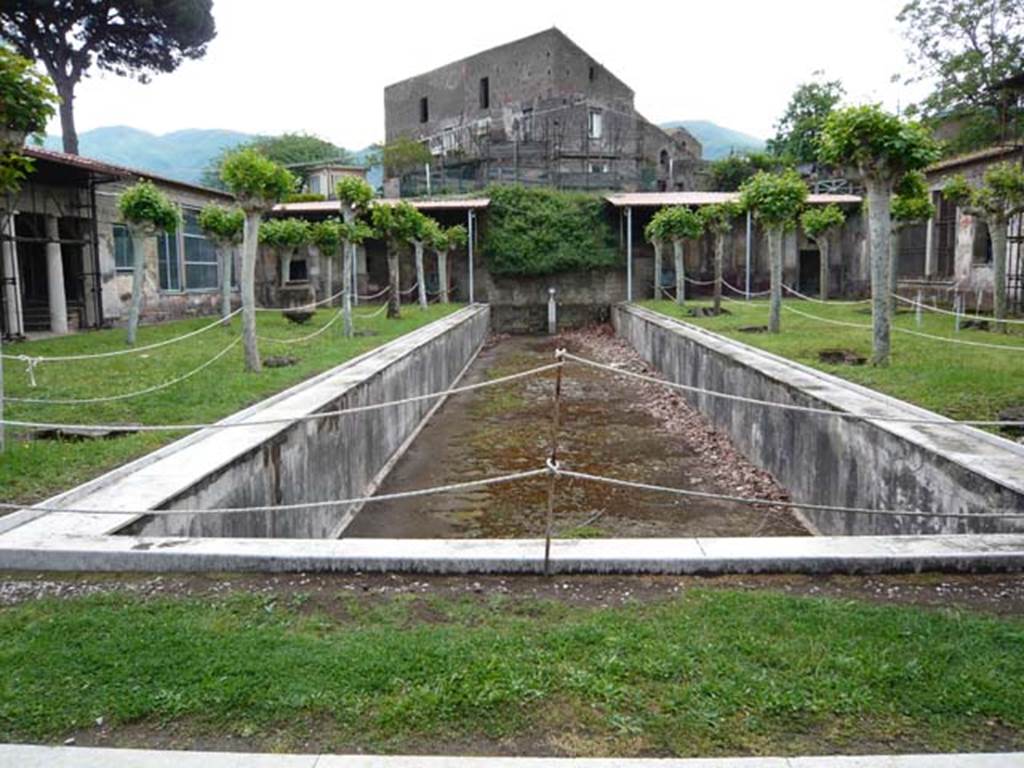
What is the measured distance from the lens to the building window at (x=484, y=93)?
44.2 m

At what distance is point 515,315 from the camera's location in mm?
30984

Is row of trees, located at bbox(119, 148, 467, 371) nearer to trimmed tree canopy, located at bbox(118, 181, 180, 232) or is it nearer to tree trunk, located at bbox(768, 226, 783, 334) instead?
trimmed tree canopy, located at bbox(118, 181, 180, 232)

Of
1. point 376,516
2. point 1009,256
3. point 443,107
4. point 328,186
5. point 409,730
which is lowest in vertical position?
point 376,516

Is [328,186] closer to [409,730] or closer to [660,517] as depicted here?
[660,517]

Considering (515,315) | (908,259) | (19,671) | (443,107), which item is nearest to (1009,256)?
(908,259)

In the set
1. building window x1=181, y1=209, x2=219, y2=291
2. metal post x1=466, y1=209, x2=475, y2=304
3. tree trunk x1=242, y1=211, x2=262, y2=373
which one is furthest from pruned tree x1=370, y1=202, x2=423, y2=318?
tree trunk x1=242, y1=211, x2=262, y2=373

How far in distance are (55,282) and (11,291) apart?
1.60m

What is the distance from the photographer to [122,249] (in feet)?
66.2

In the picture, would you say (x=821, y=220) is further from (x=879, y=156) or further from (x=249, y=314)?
(x=249, y=314)

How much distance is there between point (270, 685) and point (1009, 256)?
20054 mm

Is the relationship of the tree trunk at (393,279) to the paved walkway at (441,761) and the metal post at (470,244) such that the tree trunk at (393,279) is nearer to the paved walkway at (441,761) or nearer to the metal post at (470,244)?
the metal post at (470,244)

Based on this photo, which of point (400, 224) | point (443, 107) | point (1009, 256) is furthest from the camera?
point (443, 107)

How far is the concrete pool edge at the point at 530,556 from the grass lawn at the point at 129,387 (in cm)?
158

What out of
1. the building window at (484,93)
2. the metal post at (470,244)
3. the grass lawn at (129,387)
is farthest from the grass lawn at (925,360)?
the building window at (484,93)
